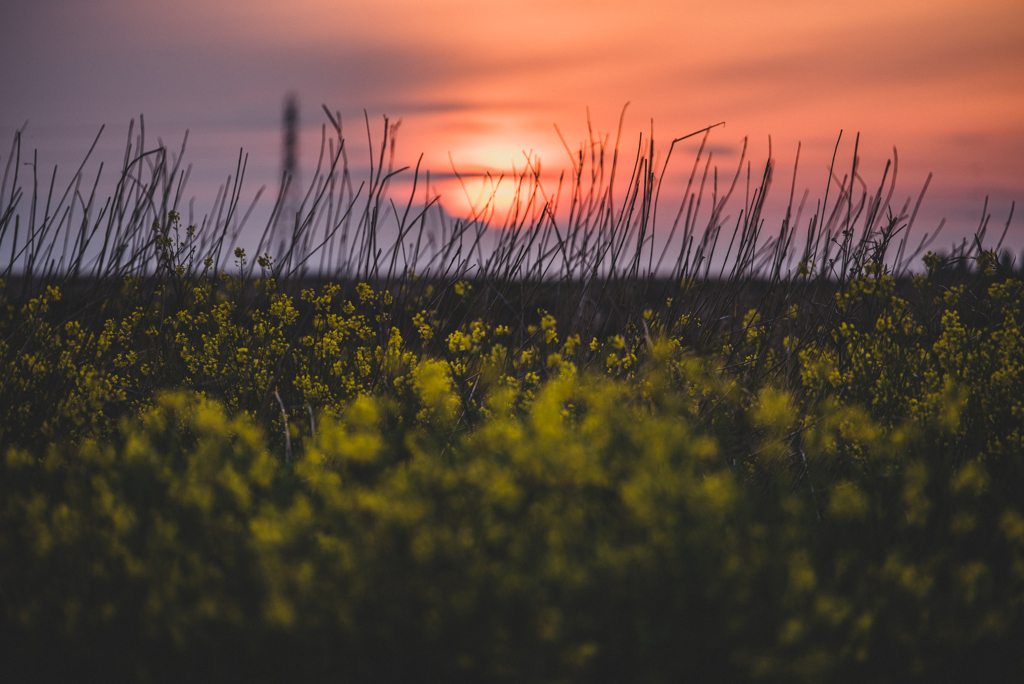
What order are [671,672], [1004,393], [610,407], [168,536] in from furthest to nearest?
[1004,393]
[610,407]
[168,536]
[671,672]

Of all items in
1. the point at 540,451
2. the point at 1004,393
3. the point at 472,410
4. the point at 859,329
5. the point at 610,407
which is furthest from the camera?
the point at 859,329

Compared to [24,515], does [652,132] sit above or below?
above

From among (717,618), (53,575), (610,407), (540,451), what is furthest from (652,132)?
(53,575)

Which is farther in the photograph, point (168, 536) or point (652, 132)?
point (652, 132)

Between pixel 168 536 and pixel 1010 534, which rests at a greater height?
A: pixel 1010 534

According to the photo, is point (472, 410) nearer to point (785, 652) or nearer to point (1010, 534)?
point (785, 652)

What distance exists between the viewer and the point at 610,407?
193 cm

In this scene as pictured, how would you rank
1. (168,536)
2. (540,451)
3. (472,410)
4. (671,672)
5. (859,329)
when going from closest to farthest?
(671,672)
(168,536)
(540,451)
(472,410)
(859,329)

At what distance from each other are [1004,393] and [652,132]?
1917 mm

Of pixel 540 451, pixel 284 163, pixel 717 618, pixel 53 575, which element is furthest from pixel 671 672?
pixel 284 163

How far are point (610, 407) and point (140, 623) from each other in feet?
4.31

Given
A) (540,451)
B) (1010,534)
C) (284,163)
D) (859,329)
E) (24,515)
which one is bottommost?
(24,515)

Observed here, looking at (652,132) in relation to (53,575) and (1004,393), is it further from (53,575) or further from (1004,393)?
(53,575)

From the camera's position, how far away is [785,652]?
1412 mm
